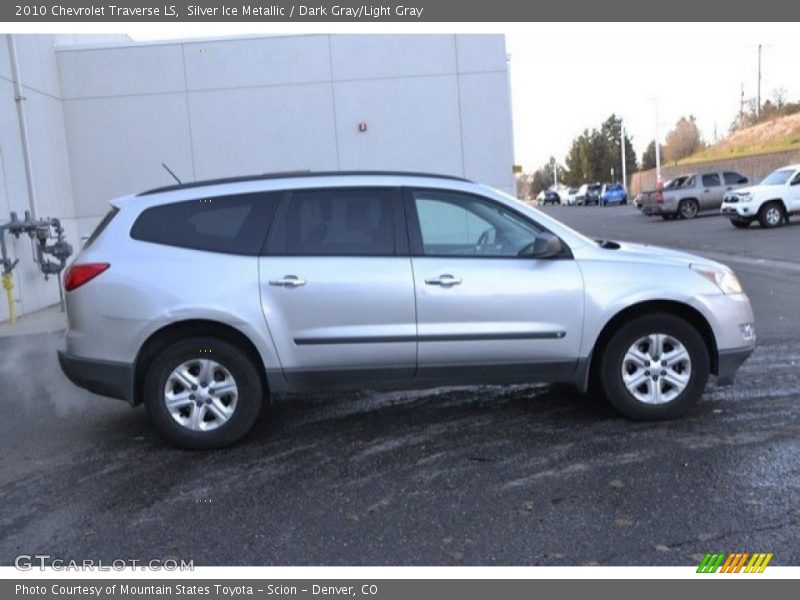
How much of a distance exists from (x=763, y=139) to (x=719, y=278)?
58332mm

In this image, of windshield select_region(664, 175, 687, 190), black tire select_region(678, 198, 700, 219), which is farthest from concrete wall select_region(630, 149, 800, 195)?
black tire select_region(678, 198, 700, 219)

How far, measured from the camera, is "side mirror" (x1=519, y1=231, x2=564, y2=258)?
5105 mm

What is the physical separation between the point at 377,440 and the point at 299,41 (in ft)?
33.5

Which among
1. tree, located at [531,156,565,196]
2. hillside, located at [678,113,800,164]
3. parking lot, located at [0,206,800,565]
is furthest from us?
tree, located at [531,156,565,196]

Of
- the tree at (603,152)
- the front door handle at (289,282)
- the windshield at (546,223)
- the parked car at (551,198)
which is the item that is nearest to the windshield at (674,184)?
the windshield at (546,223)

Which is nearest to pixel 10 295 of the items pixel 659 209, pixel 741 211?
pixel 741 211

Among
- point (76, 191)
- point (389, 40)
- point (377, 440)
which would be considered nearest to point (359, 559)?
point (377, 440)

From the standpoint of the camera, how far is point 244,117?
547 inches

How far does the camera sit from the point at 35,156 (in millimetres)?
12586

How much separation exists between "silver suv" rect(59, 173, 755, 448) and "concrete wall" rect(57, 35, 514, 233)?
8714 millimetres

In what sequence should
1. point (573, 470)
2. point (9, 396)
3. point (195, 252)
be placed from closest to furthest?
point (573, 470), point (195, 252), point (9, 396)

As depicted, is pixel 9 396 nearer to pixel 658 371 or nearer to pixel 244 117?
pixel 658 371

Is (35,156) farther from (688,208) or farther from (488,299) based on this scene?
(688,208)

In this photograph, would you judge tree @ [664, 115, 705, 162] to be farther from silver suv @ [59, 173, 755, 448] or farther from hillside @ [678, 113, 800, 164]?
silver suv @ [59, 173, 755, 448]
